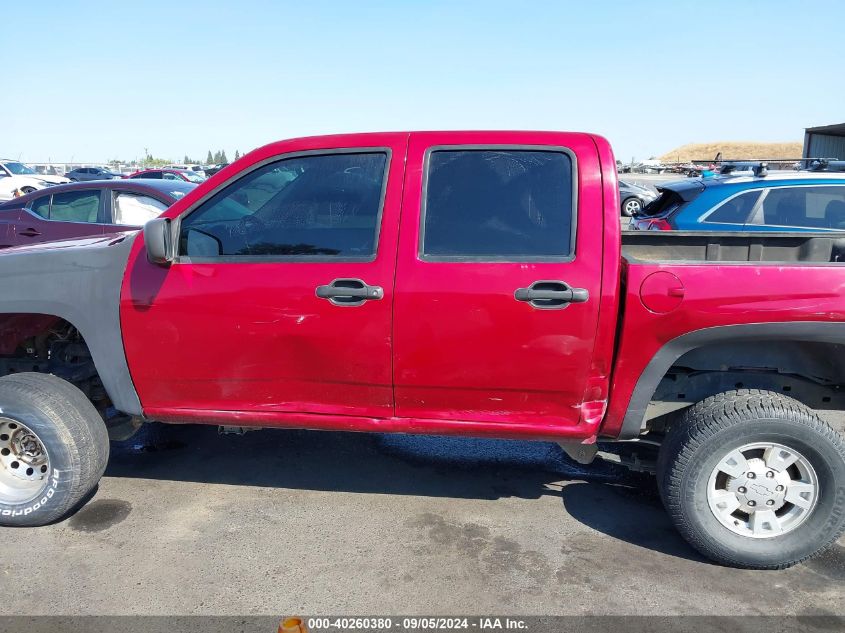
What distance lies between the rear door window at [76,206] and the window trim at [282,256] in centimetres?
515

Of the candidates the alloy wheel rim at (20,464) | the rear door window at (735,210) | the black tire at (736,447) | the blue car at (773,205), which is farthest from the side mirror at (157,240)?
the rear door window at (735,210)

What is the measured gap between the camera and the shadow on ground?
3775 mm

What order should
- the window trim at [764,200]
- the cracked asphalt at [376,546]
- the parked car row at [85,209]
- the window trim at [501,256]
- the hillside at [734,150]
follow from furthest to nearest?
1. the hillside at [734,150]
2. the parked car row at [85,209]
3. the window trim at [764,200]
4. the window trim at [501,256]
5. the cracked asphalt at [376,546]

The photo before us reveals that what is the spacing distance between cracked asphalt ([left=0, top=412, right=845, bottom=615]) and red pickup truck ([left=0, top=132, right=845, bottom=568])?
26 centimetres

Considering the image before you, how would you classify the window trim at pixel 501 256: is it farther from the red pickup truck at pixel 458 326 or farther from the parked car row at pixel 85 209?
the parked car row at pixel 85 209

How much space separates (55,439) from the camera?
3.32 m

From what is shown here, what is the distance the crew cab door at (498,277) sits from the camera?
116 inches

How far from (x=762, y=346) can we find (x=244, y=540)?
9.00ft

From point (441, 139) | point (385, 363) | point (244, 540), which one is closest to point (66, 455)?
point (244, 540)

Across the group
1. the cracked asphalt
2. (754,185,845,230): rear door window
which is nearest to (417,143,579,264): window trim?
the cracked asphalt

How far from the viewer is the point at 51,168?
4434 centimetres

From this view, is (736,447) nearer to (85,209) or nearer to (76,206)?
(85,209)

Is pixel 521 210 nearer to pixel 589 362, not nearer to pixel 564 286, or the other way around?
pixel 564 286

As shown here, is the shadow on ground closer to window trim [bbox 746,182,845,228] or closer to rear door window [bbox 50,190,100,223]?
window trim [bbox 746,182,845,228]
